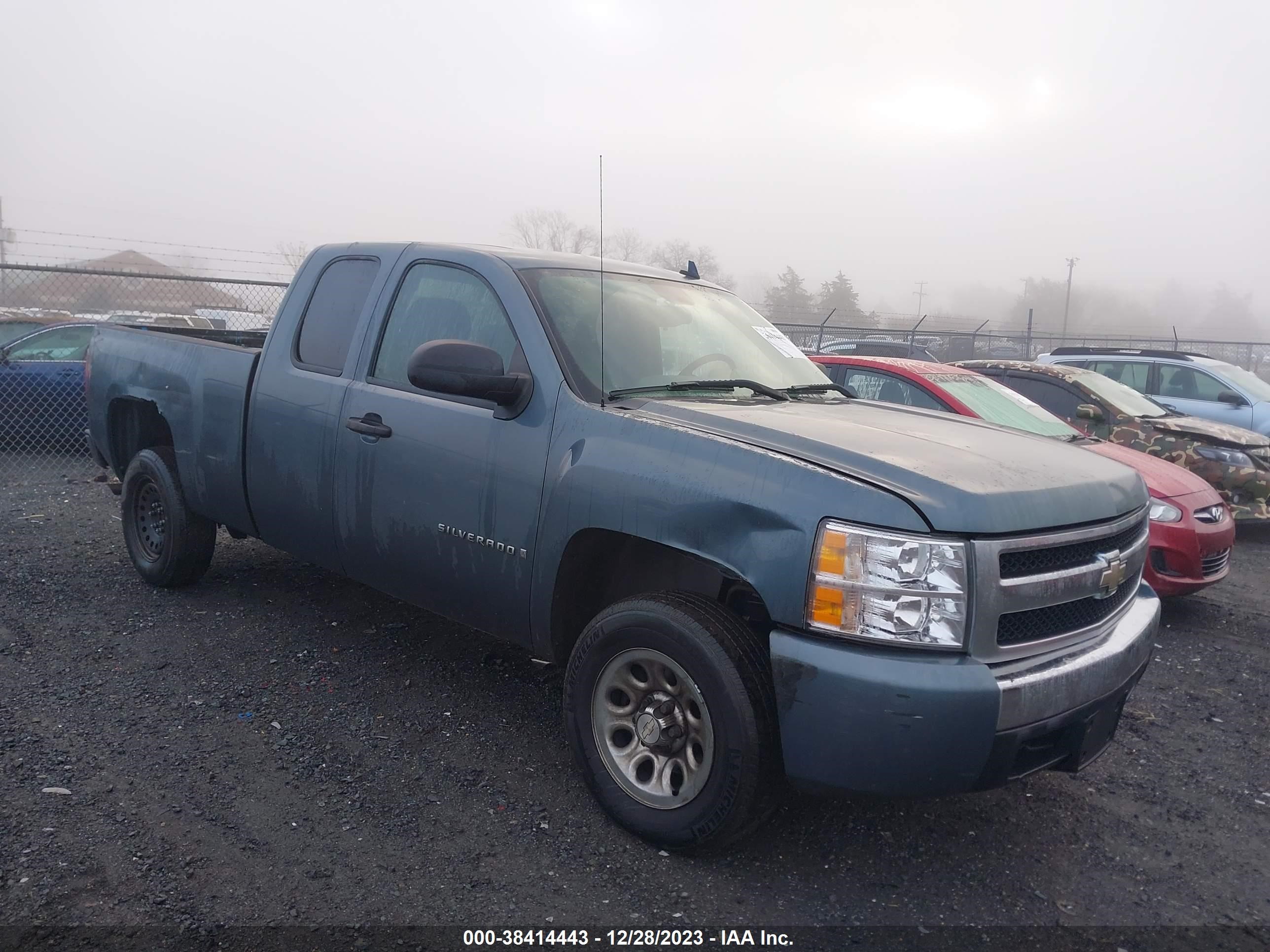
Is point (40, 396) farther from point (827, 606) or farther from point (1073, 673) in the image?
point (1073, 673)

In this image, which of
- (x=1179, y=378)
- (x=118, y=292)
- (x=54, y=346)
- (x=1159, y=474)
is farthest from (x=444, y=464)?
(x=118, y=292)

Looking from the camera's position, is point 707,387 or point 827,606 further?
point 707,387

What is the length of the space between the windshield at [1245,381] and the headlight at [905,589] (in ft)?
34.2

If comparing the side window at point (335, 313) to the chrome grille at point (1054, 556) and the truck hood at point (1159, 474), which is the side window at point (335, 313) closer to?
the chrome grille at point (1054, 556)

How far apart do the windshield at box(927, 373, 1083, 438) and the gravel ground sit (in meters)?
2.03

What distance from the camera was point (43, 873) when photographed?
2656 millimetres

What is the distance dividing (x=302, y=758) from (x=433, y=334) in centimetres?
170

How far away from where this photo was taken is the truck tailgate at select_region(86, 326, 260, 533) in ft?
14.7

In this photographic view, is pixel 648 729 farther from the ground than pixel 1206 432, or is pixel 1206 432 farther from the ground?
pixel 1206 432

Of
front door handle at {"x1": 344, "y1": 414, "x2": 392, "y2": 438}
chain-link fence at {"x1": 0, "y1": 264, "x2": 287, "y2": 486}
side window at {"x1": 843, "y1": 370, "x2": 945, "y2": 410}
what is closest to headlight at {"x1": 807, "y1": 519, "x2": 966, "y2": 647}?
front door handle at {"x1": 344, "y1": 414, "x2": 392, "y2": 438}

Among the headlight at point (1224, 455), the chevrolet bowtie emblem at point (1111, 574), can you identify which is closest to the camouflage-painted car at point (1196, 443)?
the headlight at point (1224, 455)

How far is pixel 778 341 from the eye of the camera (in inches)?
168

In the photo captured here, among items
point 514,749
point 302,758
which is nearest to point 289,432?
point 302,758

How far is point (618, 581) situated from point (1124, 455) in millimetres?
4350
